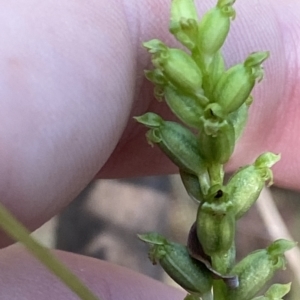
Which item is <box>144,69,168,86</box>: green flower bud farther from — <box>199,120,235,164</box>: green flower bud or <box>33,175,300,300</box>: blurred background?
<box>33,175,300,300</box>: blurred background

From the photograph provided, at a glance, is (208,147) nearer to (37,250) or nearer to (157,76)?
(157,76)

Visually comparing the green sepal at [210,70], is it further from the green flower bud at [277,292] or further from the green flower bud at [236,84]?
the green flower bud at [277,292]

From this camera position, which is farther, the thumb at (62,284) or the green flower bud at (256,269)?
the thumb at (62,284)

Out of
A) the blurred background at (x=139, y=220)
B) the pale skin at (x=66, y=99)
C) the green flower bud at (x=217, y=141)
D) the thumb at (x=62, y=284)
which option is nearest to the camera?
the green flower bud at (x=217, y=141)

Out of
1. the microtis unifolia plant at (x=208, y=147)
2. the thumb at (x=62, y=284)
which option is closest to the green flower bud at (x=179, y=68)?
the microtis unifolia plant at (x=208, y=147)

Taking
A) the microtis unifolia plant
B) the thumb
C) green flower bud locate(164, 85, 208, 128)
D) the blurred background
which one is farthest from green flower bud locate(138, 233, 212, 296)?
the blurred background

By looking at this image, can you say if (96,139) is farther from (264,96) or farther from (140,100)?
(264,96)

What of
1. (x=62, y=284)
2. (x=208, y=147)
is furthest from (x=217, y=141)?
(x=62, y=284)
